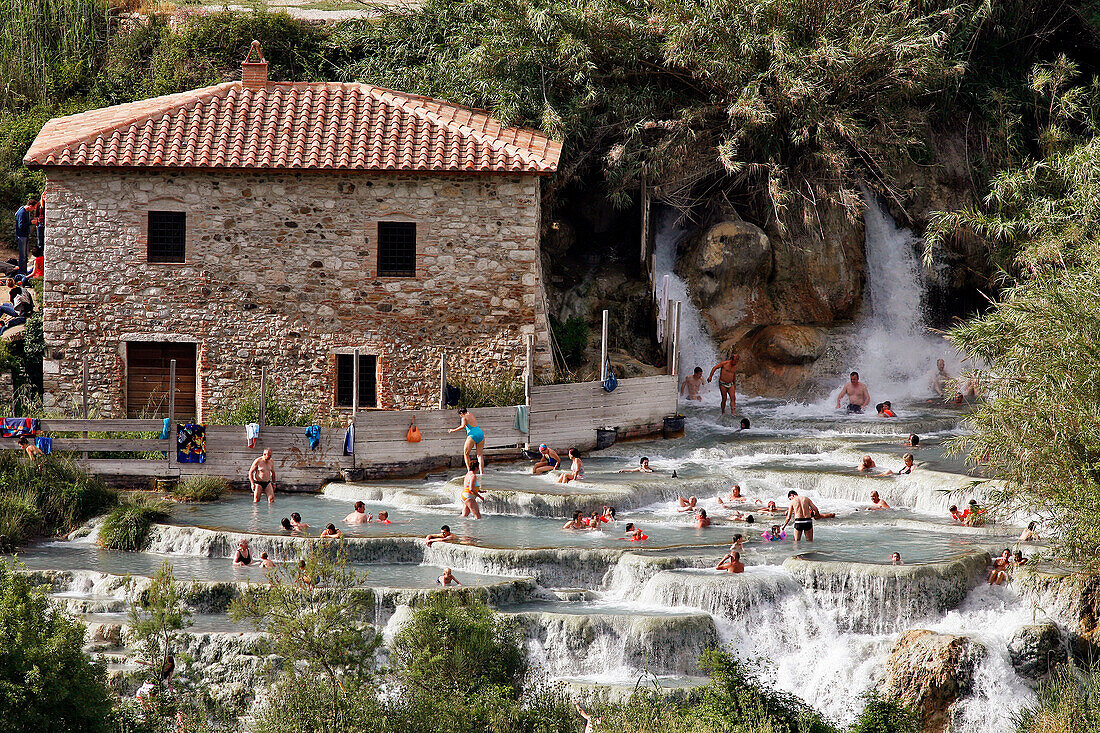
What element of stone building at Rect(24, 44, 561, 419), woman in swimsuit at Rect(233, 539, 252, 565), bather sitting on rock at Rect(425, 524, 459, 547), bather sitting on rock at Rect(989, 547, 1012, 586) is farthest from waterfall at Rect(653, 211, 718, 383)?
woman in swimsuit at Rect(233, 539, 252, 565)

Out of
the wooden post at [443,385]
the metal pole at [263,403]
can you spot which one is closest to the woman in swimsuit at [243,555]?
the metal pole at [263,403]

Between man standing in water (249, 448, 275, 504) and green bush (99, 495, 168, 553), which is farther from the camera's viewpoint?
man standing in water (249, 448, 275, 504)

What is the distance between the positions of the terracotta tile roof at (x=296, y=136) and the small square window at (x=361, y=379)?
3.86 m

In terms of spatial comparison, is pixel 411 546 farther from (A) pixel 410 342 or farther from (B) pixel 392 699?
(A) pixel 410 342

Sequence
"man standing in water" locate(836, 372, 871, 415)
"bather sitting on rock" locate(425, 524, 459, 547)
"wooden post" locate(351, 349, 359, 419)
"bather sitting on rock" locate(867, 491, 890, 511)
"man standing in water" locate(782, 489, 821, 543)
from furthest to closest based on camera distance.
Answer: "man standing in water" locate(836, 372, 871, 415)
"wooden post" locate(351, 349, 359, 419)
"bather sitting on rock" locate(867, 491, 890, 511)
"man standing in water" locate(782, 489, 821, 543)
"bather sitting on rock" locate(425, 524, 459, 547)

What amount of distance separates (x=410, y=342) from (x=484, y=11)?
29.8ft

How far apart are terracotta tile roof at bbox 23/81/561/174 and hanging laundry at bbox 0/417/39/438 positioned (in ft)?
17.2

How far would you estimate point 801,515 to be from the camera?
18.7 metres

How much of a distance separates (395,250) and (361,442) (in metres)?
4.22

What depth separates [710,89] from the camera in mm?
27547

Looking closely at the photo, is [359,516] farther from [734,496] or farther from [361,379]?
[734,496]

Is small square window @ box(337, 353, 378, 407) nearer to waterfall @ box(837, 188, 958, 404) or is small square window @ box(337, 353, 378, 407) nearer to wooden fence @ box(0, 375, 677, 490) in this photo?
wooden fence @ box(0, 375, 677, 490)

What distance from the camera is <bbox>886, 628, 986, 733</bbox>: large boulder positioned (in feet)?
47.5

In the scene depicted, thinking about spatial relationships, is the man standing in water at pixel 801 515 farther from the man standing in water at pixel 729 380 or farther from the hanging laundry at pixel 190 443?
the hanging laundry at pixel 190 443
